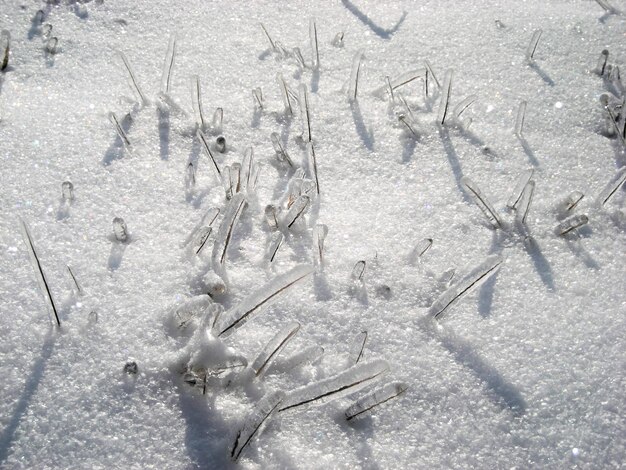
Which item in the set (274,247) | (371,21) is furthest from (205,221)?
(371,21)

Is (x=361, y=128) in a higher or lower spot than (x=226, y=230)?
higher

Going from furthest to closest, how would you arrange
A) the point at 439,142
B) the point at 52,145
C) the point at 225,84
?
the point at 225,84 < the point at 439,142 < the point at 52,145

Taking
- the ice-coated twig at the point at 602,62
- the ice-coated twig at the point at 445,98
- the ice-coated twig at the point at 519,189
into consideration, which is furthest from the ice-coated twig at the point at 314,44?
the ice-coated twig at the point at 602,62

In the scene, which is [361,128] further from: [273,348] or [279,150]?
[273,348]

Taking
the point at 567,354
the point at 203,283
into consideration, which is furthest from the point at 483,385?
the point at 203,283

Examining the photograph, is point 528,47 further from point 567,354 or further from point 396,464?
point 396,464

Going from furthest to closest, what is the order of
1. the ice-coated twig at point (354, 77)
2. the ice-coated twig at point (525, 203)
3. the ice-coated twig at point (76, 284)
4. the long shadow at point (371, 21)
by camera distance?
the long shadow at point (371, 21) → the ice-coated twig at point (354, 77) → the ice-coated twig at point (525, 203) → the ice-coated twig at point (76, 284)

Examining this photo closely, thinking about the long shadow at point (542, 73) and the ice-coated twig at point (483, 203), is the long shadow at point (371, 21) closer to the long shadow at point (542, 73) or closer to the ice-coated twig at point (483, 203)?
the long shadow at point (542, 73)
